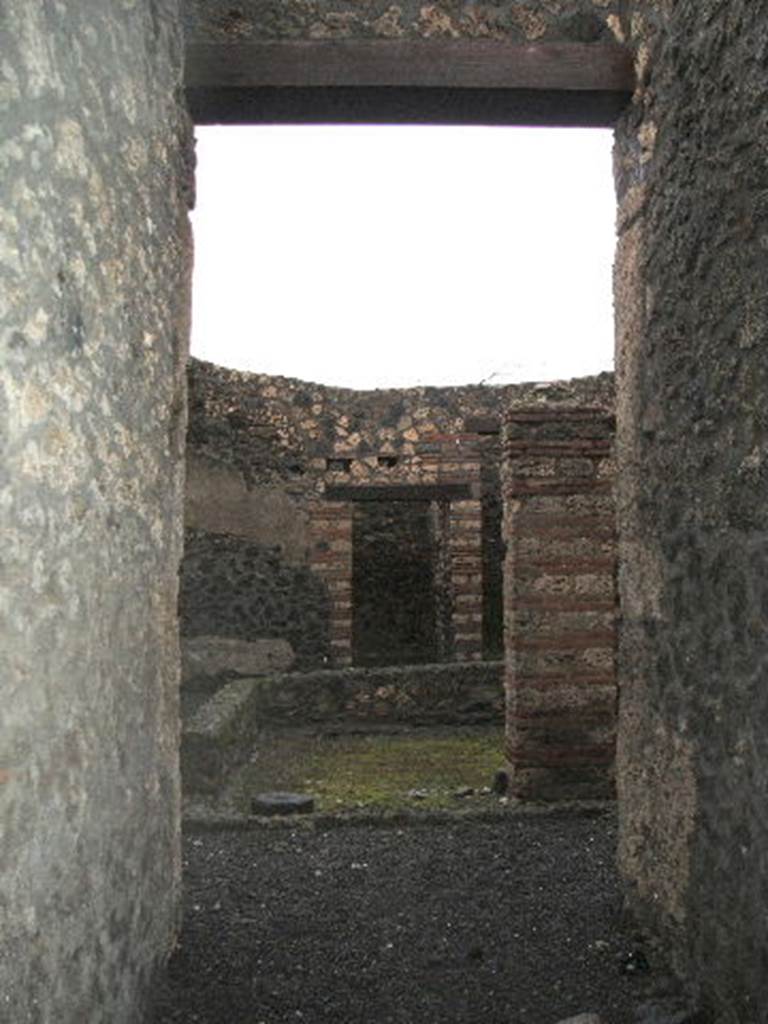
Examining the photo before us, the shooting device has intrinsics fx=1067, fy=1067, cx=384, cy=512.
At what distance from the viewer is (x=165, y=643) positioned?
3289 mm

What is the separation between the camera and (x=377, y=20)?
12.1 ft

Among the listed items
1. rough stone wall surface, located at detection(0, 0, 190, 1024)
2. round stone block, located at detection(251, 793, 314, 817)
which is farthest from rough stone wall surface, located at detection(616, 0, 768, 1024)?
round stone block, located at detection(251, 793, 314, 817)

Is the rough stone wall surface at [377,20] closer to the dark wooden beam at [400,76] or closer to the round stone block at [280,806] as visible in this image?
the dark wooden beam at [400,76]

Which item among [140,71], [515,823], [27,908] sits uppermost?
[140,71]

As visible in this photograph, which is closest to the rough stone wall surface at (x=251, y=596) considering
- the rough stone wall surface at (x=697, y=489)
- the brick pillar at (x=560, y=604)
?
the brick pillar at (x=560, y=604)

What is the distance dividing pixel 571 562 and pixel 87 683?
12.3 ft

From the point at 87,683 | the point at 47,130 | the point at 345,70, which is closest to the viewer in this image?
the point at 47,130

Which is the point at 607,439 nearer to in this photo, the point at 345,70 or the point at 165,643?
the point at 345,70

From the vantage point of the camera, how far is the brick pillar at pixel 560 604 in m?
5.71

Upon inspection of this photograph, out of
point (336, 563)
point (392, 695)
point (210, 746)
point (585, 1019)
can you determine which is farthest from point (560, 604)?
point (336, 563)

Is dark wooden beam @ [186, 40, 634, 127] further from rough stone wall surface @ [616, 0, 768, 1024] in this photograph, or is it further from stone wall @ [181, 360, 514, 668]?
stone wall @ [181, 360, 514, 668]

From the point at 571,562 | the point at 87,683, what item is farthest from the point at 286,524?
the point at 87,683

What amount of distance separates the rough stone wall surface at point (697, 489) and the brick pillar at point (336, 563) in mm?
7680

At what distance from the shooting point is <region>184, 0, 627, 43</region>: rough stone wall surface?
367cm
